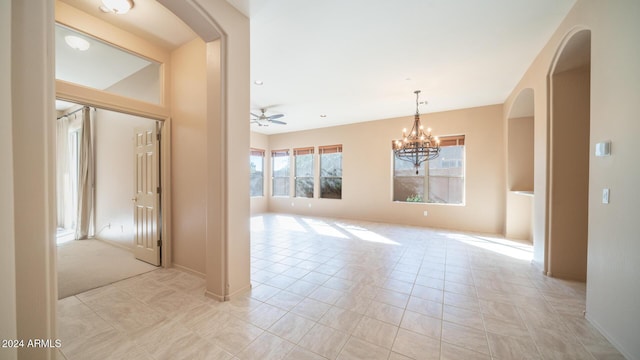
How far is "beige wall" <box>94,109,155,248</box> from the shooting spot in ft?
13.0

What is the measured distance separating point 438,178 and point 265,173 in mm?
5915

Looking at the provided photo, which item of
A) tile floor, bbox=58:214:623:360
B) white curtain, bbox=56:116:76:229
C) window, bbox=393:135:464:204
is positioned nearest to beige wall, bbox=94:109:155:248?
white curtain, bbox=56:116:76:229

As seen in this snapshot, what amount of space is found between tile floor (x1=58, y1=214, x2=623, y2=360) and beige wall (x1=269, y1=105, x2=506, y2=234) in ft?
7.16

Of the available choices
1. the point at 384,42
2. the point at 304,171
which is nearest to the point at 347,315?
the point at 384,42

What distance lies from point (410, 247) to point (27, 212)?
4576 mm

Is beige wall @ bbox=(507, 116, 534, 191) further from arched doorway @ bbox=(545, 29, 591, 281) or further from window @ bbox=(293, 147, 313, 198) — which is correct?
window @ bbox=(293, 147, 313, 198)

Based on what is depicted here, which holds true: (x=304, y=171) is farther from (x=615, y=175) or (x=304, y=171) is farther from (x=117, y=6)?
(x=615, y=175)

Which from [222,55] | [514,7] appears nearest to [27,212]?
[222,55]

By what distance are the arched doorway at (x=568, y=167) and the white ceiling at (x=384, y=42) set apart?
62 cm

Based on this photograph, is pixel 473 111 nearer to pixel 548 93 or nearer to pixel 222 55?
pixel 548 93

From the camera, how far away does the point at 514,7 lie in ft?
7.65

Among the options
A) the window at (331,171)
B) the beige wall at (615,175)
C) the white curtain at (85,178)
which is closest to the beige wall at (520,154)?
the beige wall at (615,175)

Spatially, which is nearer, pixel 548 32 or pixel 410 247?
pixel 548 32

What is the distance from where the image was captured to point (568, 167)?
9.23 ft
